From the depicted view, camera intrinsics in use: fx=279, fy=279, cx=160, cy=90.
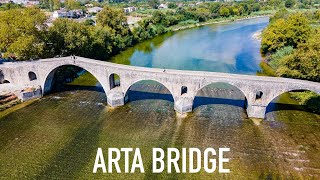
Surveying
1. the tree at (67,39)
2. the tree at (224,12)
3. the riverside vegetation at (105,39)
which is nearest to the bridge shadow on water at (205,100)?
the riverside vegetation at (105,39)

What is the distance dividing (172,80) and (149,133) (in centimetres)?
772

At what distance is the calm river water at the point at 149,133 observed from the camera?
26312 mm

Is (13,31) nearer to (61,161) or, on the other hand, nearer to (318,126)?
(61,161)

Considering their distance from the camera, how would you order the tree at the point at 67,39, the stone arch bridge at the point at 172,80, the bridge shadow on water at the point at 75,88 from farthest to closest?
the tree at the point at 67,39
the bridge shadow on water at the point at 75,88
the stone arch bridge at the point at 172,80

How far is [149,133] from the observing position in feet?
104

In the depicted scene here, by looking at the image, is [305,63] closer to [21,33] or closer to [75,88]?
[75,88]

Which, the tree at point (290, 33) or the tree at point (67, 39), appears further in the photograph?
the tree at point (290, 33)

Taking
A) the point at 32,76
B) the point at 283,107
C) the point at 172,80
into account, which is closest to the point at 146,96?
the point at 172,80

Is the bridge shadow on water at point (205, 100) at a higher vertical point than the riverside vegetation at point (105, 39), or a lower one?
lower

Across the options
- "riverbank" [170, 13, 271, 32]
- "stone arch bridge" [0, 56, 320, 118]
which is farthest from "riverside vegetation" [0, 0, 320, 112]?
"riverbank" [170, 13, 271, 32]

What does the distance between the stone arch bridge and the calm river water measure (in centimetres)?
200

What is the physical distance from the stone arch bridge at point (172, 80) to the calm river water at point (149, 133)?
2.00 m

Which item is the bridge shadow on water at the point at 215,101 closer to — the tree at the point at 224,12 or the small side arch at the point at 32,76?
the small side arch at the point at 32,76

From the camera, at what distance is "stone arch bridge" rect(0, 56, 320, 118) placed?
3353cm
